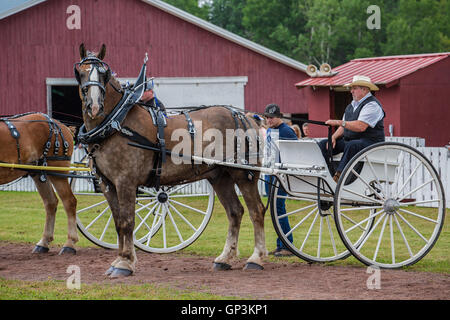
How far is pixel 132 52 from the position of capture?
84.1 feet

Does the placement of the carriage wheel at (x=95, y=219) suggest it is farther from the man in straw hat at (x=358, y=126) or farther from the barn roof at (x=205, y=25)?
the barn roof at (x=205, y=25)

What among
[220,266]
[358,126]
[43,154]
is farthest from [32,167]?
[358,126]

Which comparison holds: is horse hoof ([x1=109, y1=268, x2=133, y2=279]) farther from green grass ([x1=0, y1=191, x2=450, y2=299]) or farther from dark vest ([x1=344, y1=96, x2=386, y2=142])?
dark vest ([x1=344, y1=96, x2=386, y2=142])

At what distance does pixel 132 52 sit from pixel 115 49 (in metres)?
0.62

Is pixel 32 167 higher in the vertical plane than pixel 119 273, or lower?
higher

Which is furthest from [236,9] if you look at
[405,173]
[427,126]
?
[405,173]

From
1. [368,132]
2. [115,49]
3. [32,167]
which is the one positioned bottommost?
[32,167]

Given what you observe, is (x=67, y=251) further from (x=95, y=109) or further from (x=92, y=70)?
(x=92, y=70)

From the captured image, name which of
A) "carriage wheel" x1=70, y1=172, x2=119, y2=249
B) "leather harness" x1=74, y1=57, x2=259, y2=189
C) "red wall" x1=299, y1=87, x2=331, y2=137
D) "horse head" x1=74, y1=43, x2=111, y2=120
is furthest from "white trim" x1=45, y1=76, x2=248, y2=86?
"horse head" x1=74, y1=43, x2=111, y2=120

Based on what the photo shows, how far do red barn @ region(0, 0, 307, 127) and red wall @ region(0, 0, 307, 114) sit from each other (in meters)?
0.04

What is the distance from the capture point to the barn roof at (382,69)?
2088 cm

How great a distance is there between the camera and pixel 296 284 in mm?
7992
